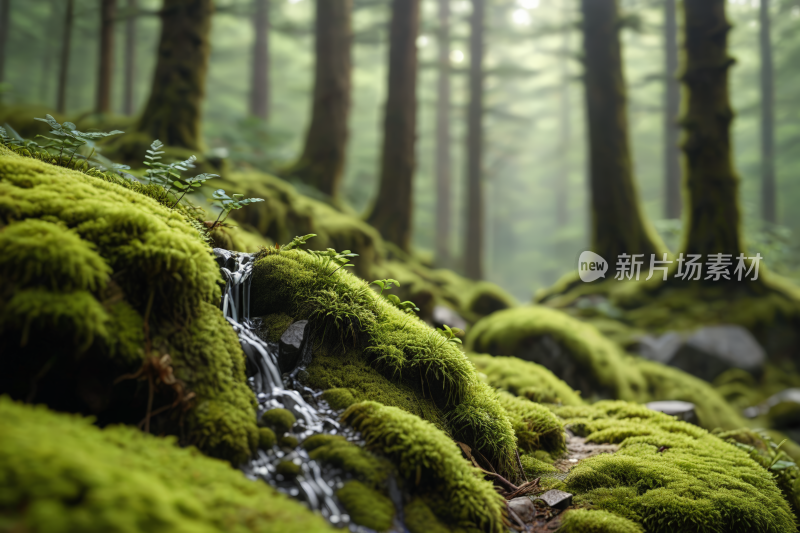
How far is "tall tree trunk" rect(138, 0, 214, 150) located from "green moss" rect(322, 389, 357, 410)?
6.54 meters

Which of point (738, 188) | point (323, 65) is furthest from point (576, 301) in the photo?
point (323, 65)

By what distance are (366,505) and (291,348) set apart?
1.10m

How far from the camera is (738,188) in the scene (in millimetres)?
10359

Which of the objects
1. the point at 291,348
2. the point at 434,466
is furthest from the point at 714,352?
the point at 291,348

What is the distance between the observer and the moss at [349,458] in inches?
93.6

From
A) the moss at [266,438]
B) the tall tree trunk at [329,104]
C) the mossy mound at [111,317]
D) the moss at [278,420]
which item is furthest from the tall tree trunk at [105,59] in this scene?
the moss at [266,438]

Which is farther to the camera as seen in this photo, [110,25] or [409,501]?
[110,25]

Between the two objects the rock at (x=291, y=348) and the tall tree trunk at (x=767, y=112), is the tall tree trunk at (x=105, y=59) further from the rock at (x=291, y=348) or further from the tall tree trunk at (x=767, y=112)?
the tall tree trunk at (x=767, y=112)

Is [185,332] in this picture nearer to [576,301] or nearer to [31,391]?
[31,391]

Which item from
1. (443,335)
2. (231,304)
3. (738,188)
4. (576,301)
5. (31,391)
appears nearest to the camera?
(31,391)

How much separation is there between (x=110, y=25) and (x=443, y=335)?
1177 cm

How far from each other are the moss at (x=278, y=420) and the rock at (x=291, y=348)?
0.45 meters

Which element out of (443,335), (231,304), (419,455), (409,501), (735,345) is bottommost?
(735,345)

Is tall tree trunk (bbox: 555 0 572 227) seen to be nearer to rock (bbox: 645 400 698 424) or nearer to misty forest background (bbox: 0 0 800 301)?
misty forest background (bbox: 0 0 800 301)
